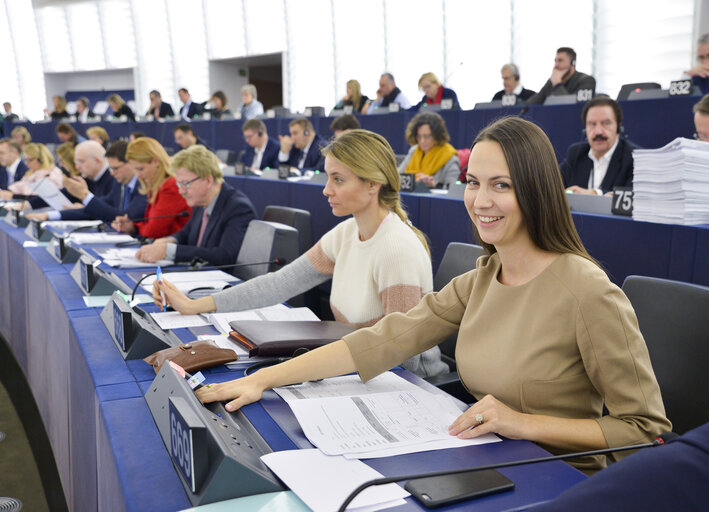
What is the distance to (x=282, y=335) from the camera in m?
1.48

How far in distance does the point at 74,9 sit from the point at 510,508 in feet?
62.8

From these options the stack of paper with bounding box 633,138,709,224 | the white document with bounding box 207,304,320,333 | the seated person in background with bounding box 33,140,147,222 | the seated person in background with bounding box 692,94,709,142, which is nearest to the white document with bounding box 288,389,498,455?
the white document with bounding box 207,304,320,333

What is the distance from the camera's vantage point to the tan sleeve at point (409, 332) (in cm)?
131

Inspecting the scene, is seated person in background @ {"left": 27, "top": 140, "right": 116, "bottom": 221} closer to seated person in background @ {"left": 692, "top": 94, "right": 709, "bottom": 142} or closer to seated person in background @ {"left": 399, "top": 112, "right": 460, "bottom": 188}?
seated person in background @ {"left": 399, "top": 112, "right": 460, "bottom": 188}

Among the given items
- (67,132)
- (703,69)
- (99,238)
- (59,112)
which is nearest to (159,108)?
(59,112)

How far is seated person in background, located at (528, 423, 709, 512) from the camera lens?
41cm

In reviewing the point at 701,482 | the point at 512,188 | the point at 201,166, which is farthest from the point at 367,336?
the point at 201,166

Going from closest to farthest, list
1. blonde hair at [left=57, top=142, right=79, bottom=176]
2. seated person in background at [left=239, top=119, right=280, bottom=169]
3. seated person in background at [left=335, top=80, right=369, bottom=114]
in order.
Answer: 1. blonde hair at [left=57, top=142, right=79, bottom=176]
2. seated person in background at [left=239, top=119, right=280, bottom=169]
3. seated person in background at [left=335, top=80, right=369, bottom=114]

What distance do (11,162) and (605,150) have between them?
19.7 ft

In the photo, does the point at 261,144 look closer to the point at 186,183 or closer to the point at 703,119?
the point at 186,183

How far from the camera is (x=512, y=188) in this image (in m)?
1.17

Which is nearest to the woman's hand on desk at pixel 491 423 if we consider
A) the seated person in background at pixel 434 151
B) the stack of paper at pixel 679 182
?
the stack of paper at pixel 679 182

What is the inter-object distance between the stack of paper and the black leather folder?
A: 1.28 meters

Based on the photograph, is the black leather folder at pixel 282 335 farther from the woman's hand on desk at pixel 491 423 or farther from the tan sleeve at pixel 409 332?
the woman's hand on desk at pixel 491 423
